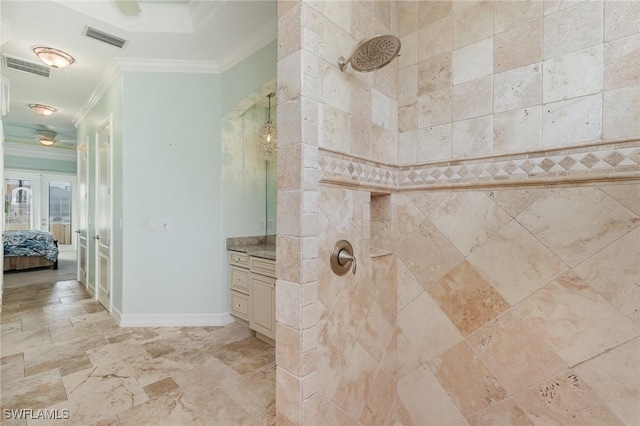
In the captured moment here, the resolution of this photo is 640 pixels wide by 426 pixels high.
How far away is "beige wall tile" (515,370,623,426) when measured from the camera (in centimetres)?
121

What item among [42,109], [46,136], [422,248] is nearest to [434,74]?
[422,248]

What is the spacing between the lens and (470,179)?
1.53 m

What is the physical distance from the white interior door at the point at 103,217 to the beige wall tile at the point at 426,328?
3574 mm

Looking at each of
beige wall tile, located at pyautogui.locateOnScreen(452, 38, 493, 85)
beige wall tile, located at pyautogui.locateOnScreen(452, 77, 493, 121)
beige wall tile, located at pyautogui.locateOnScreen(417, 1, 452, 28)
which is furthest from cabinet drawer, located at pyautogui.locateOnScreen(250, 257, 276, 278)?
beige wall tile, located at pyautogui.locateOnScreen(417, 1, 452, 28)

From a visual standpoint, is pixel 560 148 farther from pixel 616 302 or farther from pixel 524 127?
pixel 616 302

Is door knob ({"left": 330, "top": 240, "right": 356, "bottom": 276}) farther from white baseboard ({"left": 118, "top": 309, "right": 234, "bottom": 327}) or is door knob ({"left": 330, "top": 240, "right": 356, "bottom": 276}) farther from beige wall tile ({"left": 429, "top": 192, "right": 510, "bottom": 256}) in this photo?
white baseboard ({"left": 118, "top": 309, "right": 234, "bottom": 327})

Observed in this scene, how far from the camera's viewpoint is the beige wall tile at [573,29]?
1.21 meters

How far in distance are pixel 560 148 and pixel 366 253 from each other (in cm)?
99

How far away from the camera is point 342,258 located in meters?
1.42

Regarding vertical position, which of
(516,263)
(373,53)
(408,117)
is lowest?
(516,263)

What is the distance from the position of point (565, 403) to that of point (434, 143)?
1.35m

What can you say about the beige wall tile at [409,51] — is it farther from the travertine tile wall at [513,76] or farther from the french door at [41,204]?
the french door at [41,204]

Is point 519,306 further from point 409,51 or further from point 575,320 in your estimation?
point 409,51

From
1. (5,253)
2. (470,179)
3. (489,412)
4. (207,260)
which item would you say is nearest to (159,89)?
(207,260)
